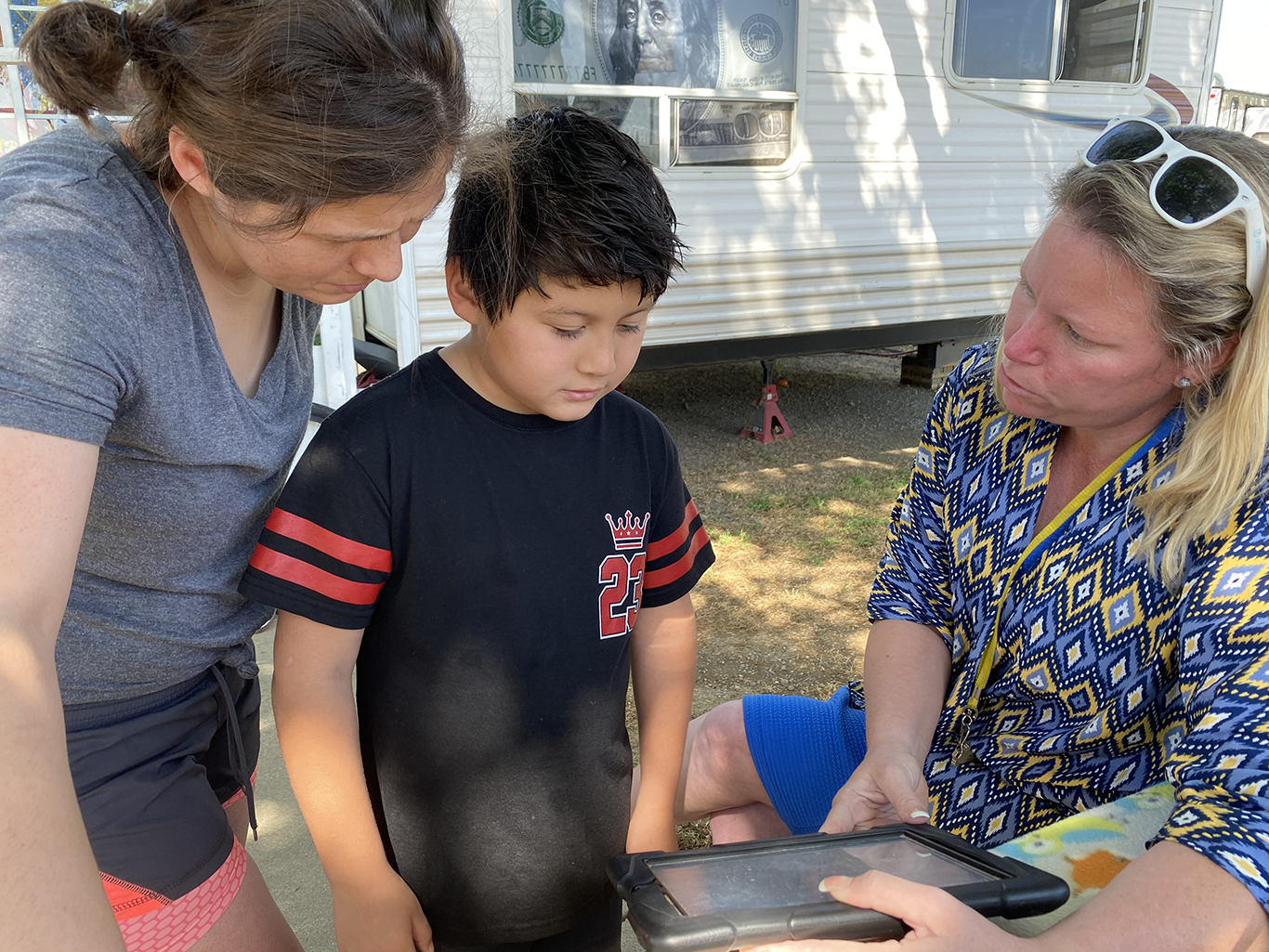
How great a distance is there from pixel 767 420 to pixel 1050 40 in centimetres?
328

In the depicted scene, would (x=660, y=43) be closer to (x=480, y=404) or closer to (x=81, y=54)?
(x=480, y=404)

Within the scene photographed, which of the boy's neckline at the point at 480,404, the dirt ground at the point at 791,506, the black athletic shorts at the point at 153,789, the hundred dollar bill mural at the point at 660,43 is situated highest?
→ the hundred dollar bill mural at the point at 660,43

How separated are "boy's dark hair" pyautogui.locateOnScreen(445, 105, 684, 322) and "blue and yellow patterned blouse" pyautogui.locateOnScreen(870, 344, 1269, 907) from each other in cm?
73

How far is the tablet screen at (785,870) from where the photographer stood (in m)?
1.15

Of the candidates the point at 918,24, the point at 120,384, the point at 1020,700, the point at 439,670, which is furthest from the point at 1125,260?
the point at 918,24

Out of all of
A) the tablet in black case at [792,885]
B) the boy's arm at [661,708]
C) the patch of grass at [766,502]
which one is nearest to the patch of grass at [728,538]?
the patch of grass at [766,502]

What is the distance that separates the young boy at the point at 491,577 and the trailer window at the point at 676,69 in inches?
159

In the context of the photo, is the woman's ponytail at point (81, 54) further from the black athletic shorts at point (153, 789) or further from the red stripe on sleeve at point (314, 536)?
the black athletic shorts at point (153, 789)

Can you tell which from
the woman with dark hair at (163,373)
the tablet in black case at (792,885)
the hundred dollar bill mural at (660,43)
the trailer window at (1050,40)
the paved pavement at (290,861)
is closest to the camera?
the woman with dark hair at (163,373)

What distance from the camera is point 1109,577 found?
160cm

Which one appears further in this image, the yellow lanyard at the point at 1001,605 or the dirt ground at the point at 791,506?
the dirt ground at the point at 791,506

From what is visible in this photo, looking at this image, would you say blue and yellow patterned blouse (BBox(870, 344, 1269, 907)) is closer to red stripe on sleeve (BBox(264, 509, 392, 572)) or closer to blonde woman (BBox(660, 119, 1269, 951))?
blonde woman (BBox(660, 119, 1269, 951))

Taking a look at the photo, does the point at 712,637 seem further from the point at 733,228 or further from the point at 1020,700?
the point at 733,228

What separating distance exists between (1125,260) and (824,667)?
7.97 feet
